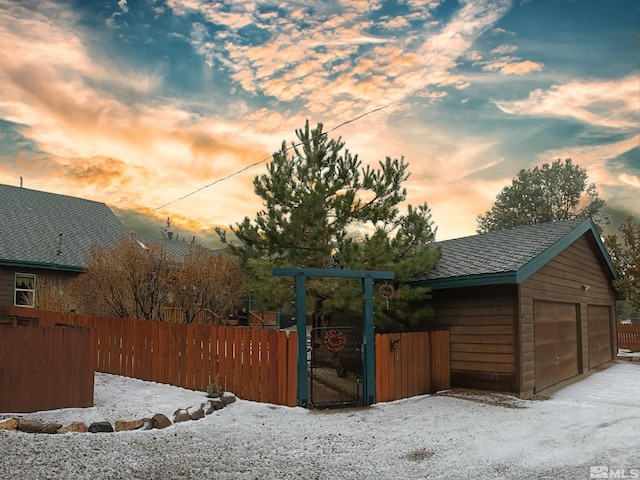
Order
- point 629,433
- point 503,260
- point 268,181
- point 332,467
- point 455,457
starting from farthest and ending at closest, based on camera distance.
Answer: point 268,181
point 503,260
point 629,433
point 455,457
point 332,467

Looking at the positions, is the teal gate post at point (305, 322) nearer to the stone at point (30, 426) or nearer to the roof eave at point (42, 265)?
the stone at point (30, 426)

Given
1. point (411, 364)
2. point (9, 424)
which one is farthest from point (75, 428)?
point (411, 364)

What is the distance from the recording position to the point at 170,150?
19.1 metres

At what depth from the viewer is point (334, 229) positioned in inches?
530

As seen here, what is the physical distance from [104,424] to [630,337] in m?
26.6

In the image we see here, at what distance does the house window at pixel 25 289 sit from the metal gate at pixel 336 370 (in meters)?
11.3

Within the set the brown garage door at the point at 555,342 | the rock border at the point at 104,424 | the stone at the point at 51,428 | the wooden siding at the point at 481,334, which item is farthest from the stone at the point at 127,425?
the brown garage door at the point at 555,342

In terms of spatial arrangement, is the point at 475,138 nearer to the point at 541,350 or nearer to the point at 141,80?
the point at 541,350

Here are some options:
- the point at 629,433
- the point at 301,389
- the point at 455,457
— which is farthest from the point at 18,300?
the point at 629,433

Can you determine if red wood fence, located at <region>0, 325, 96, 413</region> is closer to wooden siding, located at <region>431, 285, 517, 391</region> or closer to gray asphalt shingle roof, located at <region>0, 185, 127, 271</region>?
wooden siding, located at <region>431, 285, 517, 391</region>

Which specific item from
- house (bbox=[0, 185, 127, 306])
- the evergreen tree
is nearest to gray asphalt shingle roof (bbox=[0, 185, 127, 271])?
house (bbox=[0, 185, 127, 306])

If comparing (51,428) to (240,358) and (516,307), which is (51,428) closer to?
(240,358)

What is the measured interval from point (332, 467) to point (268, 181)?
28.7 ft

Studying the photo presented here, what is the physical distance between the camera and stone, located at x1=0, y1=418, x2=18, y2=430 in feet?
22.3
